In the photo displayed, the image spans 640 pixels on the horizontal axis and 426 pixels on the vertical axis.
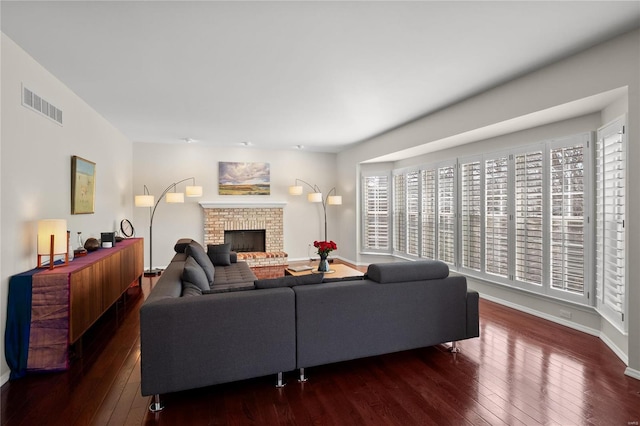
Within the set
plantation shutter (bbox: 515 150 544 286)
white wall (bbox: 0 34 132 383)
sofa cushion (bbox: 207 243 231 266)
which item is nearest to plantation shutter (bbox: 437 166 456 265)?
plantation shutter (bbox: 515 150 544 286)

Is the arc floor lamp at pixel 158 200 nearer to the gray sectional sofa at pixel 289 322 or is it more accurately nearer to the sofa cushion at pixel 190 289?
the gray sectional sofa at pixel 289 322

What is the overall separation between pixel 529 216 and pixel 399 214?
313cm

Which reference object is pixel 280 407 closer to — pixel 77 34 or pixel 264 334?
pixel 264 334

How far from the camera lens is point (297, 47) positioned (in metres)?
2.96

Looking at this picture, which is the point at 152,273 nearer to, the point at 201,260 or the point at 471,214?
the point at 201,260

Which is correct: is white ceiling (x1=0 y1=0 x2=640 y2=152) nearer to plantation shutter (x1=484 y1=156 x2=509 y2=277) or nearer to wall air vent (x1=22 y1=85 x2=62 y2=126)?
wall air vent (x1=22 y1=85 x2=62 y2=126)

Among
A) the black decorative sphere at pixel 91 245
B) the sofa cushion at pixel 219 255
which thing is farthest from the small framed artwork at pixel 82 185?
the sofa cushion at pixel 219 255

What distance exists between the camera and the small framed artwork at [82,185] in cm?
395

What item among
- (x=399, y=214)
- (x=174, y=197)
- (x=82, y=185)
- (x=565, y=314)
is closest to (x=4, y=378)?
(x=82, y=185)

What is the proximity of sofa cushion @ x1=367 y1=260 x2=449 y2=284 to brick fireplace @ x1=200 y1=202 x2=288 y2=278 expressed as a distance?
14.8 ft

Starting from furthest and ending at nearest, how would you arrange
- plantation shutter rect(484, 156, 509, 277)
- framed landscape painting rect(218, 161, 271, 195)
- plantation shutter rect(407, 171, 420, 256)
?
1. framed landscape painting rect(218, 161, 271, 195)
2. plantation shutter rect(407, 171, 420, 256)
3. plantation shutter rect(484, 156, 509, 277)

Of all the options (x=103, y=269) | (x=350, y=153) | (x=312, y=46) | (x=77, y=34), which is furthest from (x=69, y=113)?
(x=350, y=153)

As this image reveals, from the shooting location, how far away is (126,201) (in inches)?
263

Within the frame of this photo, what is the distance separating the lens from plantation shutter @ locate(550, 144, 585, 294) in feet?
12.2
